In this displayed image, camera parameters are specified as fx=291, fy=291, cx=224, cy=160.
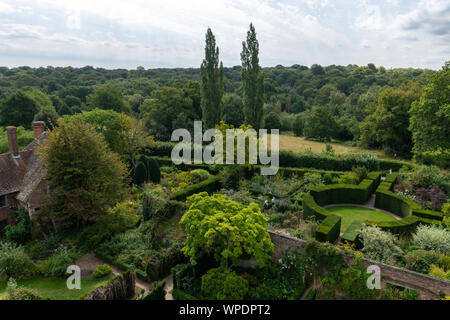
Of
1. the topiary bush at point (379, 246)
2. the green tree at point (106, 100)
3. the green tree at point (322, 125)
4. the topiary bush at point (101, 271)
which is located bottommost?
the topiary bush at point (101, 271)

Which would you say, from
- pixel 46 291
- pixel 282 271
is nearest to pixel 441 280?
pixel 282 271

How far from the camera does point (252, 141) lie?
80.3 feet

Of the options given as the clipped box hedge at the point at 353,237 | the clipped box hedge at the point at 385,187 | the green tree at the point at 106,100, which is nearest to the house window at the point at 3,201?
the clipped box hedge at the point at 353,237

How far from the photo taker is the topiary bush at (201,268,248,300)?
10625 millimetres

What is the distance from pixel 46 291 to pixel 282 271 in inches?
389

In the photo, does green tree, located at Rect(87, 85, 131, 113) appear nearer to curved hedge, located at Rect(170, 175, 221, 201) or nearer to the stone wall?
curved hedge, located at Rect(170, 175, 221, 201)

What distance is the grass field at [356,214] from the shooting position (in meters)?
18.3

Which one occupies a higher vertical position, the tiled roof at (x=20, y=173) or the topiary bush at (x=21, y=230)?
the tiled roof at (x=20, y=173)

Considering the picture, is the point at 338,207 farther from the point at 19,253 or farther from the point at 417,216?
the point at 19,253

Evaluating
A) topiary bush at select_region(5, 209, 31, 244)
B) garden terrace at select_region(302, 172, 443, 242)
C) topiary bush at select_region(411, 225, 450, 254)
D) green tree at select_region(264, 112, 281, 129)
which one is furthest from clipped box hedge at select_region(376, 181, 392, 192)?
green tree at select_region(264, 112, 281, 129)

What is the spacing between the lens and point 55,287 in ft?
40.6

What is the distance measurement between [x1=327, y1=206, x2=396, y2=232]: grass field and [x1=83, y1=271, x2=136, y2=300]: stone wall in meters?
12.2

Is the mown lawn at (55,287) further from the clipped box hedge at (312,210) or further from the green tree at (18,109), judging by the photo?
the green tree at (18,109)

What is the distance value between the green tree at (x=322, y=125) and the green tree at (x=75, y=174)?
39105 millimetres
